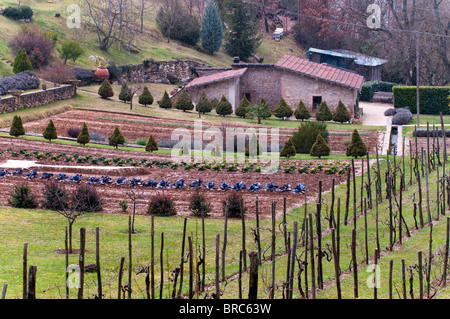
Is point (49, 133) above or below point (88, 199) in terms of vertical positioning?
above

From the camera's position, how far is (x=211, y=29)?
243 feet

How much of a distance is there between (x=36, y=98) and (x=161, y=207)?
85.0 feet

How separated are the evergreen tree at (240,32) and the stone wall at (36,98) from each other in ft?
105

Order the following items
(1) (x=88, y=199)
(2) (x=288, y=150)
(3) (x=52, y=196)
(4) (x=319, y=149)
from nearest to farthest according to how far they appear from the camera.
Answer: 1. (1) (x=88, y=199)
2. (3) (x=52, y=196)
3. (2) (x=288, y=150)
4. (4) (x=319, y=149)

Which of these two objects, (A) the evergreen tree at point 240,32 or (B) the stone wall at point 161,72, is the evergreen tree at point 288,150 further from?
(A) the evergreen tree at point 240,32

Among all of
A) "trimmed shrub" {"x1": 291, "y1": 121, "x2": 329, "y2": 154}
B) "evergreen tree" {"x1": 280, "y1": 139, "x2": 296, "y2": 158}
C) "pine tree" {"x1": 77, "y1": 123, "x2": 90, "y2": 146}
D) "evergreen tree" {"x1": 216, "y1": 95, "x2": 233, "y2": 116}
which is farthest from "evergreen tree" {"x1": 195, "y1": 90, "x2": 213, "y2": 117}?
"evergreen tree" {"x1": 280, "y1": 139, "x2": 296, "y2": 158}

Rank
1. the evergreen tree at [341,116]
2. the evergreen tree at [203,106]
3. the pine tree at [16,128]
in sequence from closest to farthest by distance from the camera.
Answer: the pine tree at [16,128], the evergreen tree at [341,116], the evergreen tree at [203,106]

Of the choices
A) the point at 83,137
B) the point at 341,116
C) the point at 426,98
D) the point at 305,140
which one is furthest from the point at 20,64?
the point at 426,98

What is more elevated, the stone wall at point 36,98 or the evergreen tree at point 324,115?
the stone wall at point 36,98

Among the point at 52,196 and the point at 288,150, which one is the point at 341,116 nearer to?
the point at 288,150

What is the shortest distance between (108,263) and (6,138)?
829 inches

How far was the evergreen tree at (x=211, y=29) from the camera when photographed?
73875 millimetres

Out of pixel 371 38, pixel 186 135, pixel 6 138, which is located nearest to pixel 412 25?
pixel 371 38

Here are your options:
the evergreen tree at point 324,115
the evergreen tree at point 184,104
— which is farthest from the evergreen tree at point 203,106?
the evergreen tree at point 324,115
